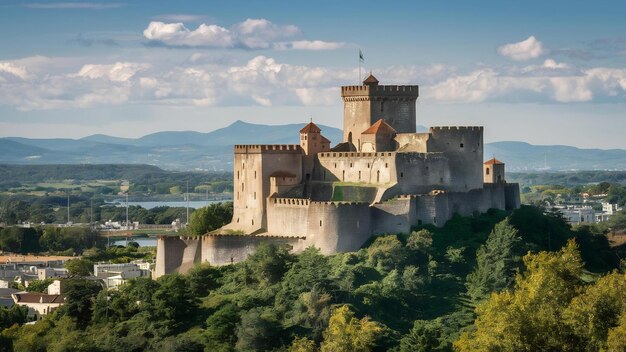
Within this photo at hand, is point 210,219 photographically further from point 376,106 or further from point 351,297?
point 351,297

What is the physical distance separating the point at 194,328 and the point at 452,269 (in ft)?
45.7

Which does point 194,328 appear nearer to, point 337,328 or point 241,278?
point 241,278

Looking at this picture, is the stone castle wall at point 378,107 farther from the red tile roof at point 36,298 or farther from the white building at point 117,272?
the red tile roof at point 36,298

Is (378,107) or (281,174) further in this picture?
(378,107)

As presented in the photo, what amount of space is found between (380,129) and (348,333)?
64.7 feet

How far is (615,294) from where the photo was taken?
58781 mm

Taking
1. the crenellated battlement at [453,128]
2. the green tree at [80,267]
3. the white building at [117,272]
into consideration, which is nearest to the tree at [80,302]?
the white building at [117,272]

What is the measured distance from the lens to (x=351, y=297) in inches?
2761

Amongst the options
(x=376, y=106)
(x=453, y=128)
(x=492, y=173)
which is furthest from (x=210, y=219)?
(x=492, y=173)

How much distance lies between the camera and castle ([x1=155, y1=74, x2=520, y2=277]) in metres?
76.0

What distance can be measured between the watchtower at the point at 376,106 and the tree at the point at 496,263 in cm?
1085

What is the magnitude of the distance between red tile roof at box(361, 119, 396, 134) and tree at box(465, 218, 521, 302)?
9.23m

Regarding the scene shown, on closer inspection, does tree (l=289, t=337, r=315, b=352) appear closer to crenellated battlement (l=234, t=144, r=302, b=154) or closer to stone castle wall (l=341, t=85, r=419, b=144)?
crenellated battlement (l=234, t=144, r=302, b=154)

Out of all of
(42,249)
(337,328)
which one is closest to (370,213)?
(337,328)
